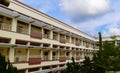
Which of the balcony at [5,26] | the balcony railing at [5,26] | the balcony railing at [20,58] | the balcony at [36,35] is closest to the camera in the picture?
the balcony at [5,26]

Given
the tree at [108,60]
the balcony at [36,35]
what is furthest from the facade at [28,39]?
the tree at [108,60]

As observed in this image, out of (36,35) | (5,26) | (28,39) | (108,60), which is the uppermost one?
(5,26)

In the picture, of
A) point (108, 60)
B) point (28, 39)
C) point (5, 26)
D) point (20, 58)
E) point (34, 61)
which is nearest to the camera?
point (5, 26)

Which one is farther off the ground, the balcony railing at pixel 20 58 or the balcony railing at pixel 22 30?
the balcony railing at pixel 22 30

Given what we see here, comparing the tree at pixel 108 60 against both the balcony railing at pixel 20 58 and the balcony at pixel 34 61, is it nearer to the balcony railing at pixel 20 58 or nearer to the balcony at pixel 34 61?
the balcony at pixel 34 61

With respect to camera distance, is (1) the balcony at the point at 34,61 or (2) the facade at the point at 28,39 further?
(1) the balcony at the point at 34,61

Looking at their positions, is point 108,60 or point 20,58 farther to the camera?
point 108,60

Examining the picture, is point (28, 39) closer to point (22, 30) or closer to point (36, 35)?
point (22, 30)

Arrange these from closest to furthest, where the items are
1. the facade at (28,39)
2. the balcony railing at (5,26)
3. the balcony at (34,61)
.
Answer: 1. the balcony railing at (5,26)
2. the facade at (28,39)
3. the balcony at (34,61)

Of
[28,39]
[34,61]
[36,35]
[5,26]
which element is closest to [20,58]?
[34,61]

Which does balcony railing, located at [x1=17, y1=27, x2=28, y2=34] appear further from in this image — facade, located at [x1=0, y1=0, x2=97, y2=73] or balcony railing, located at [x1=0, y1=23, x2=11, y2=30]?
balcony railing, located at [x1=0, y1=23, x2=11, y2=30]

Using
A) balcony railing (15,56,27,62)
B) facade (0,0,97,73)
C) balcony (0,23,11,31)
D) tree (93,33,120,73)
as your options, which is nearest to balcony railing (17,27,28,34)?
facade (0,0,97,73)

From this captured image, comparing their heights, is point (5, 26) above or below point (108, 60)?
above

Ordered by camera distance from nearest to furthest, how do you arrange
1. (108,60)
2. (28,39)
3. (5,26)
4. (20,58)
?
(5,26) < (20,58) < (28,39) < (108,60)
